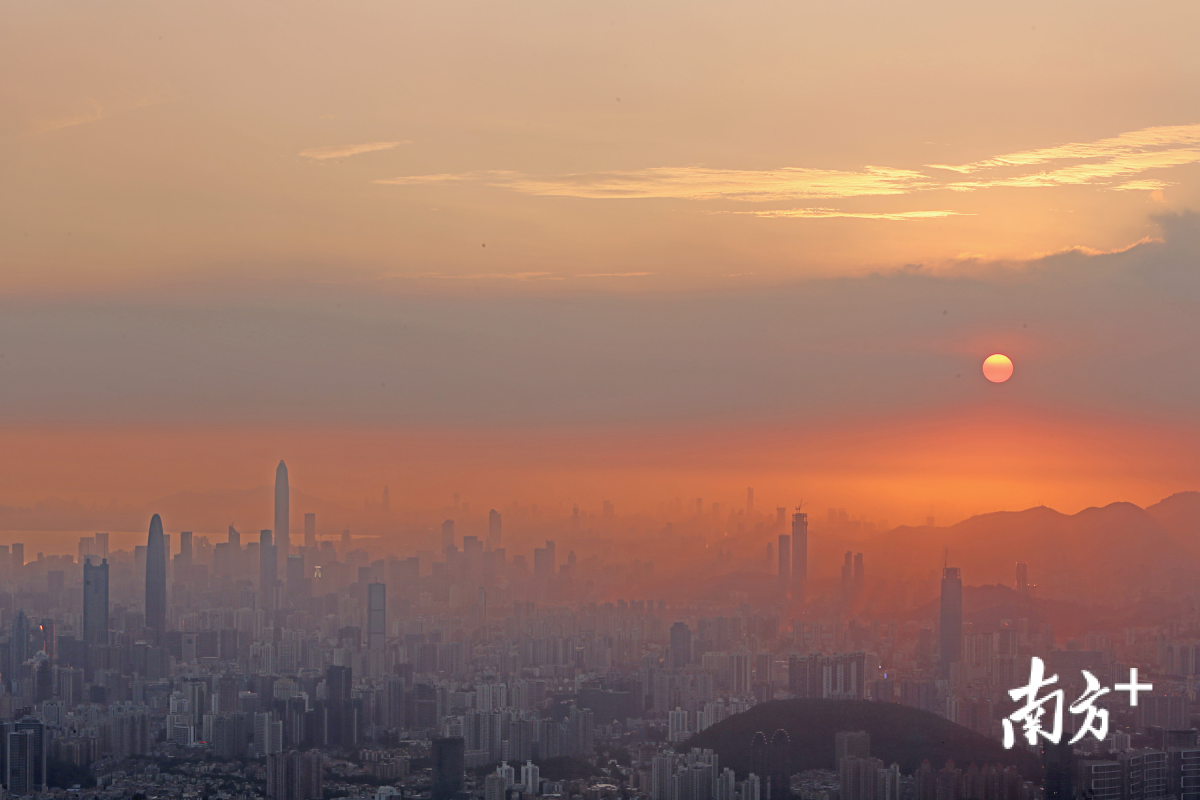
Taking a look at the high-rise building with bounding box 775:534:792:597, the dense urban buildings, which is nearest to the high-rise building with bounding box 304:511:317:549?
the dense urban buildings

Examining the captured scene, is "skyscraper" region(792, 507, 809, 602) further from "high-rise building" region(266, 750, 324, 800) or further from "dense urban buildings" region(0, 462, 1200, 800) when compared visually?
"high-rise building" region(266, 750, 324, 800)

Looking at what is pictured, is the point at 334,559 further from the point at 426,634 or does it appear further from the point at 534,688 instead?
the point at 534,688

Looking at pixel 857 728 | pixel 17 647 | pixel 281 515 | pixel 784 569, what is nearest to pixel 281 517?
pixel 281 515

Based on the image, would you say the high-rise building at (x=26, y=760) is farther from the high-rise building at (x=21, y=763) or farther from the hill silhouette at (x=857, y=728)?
the hill silhouette at (x=857, y=728)

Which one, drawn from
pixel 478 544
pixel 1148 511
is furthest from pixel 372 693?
pixel 1148 511

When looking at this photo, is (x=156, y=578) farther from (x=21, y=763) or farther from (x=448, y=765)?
(x=448, y=765)

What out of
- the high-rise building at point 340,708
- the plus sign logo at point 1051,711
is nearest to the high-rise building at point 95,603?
the high-rise building at point 340,708

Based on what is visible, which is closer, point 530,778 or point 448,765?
point 530,778
